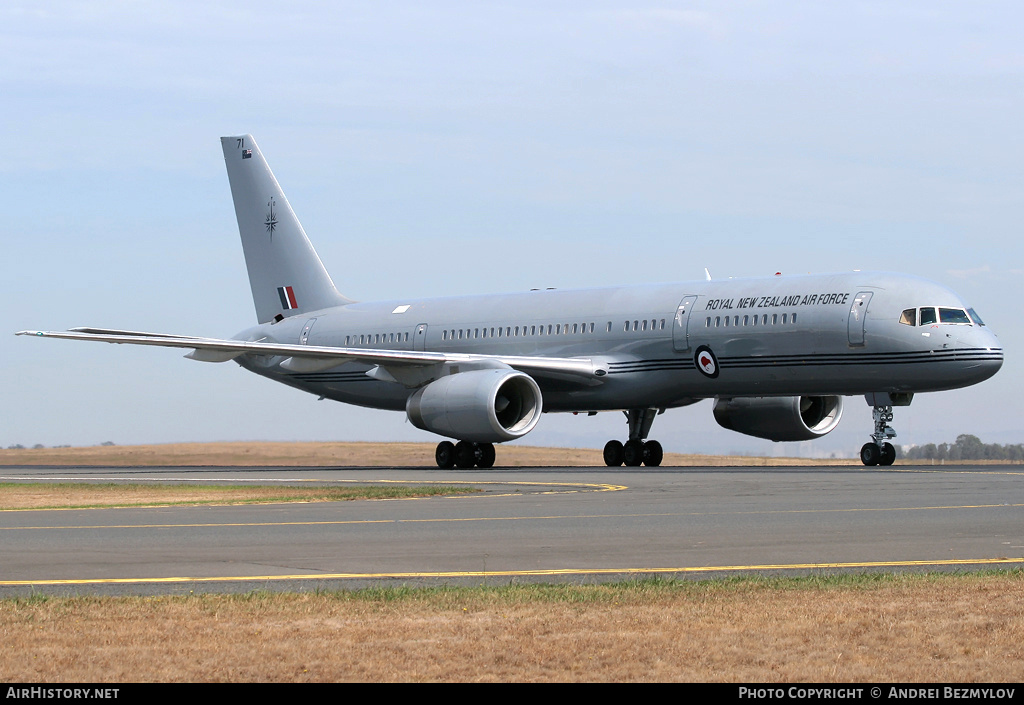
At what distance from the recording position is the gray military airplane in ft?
102

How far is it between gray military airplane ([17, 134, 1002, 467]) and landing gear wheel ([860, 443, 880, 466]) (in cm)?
3

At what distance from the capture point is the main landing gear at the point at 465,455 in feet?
116

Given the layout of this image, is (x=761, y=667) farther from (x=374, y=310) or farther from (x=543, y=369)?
(x=374, y=310)

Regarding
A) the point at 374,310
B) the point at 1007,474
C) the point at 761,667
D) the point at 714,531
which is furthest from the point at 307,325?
the point at 761,667

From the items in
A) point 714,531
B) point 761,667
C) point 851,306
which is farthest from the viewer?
point 851,306

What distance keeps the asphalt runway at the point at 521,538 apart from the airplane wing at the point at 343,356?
1237cm

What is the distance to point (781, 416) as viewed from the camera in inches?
1433

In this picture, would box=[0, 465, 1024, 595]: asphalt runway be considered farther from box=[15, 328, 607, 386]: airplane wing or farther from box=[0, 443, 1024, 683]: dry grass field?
box=[15, 328, 607, 386]: airplane wing

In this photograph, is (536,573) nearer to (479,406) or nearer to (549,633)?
(549,633)

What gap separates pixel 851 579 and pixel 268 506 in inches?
443

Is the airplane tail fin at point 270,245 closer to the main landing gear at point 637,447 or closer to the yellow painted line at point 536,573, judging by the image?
the main landing gear at point 637,447

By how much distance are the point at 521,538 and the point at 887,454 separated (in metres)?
19.8

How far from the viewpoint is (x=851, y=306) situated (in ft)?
103

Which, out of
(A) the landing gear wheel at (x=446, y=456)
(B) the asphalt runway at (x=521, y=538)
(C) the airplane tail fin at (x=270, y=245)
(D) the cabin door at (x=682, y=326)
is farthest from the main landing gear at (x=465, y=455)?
(B) the asphalt runway at (x=521, y=538)
